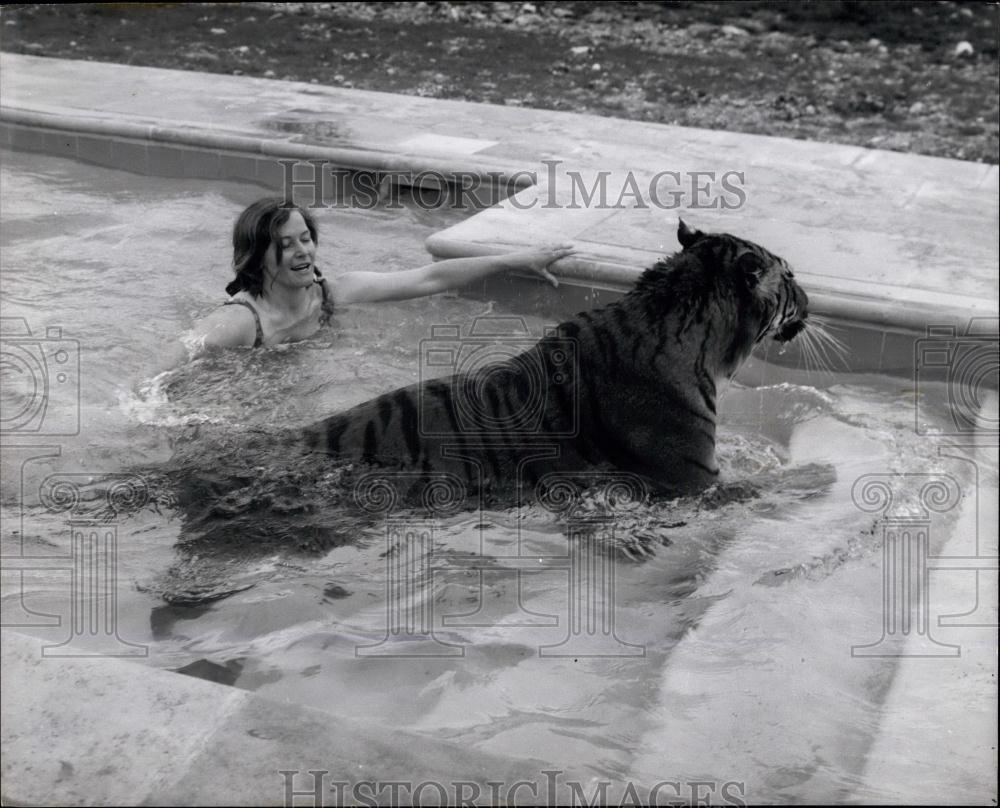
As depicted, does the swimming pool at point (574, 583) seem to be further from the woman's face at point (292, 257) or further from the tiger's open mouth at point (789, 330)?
the tiger's open mouth at point (789, 330)

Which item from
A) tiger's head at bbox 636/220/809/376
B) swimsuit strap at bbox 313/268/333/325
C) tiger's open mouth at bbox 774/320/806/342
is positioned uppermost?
tiger's head at bbox 636/220/809/376

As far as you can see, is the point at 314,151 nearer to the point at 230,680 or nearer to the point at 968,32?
the point at 230,680

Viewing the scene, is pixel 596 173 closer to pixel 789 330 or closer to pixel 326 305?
pixel 326 305

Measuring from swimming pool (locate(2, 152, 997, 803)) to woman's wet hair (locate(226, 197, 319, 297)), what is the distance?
1.19 feet

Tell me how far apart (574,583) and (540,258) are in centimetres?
219

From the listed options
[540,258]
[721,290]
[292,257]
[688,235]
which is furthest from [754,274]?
[292,257]

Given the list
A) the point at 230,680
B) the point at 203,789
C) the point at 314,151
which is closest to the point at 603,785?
the point at 203,789

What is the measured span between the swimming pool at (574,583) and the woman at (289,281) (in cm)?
14

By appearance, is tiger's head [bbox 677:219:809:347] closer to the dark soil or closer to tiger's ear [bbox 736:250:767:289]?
tiger's ear [bbox 736:250:767:289]

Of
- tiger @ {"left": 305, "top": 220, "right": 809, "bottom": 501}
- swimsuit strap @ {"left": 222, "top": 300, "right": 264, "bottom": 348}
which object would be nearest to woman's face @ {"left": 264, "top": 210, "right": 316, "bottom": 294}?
swimsuit strap @ {"left": 222, "top": 300, "right": 264, "bottom": 348}

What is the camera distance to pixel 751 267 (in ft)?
14.9

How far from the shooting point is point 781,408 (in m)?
5.86

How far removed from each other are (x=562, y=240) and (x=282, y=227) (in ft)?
5.98

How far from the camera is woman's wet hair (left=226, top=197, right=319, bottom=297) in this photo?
18.1 ft
